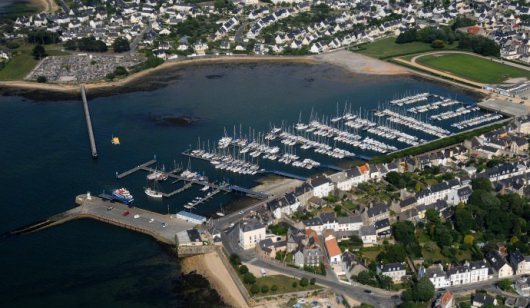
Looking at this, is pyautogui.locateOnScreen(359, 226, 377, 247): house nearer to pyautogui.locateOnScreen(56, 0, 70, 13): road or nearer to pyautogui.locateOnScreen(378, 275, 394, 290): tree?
pyautogui.locateOnScreen(378, 275, 394, 290): tree

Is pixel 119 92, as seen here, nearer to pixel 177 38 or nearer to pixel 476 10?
pixel 177 38

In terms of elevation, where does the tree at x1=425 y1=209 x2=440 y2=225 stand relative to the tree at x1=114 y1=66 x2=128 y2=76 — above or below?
below

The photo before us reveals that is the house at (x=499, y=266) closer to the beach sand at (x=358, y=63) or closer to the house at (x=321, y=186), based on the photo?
the house at (x=321, y=186)

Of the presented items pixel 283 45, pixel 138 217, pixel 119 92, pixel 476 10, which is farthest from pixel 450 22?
pixel 138 217

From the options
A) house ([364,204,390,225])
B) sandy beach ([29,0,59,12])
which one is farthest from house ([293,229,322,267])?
sandy beach ([29,0,59,12])

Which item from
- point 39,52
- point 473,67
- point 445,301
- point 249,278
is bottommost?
point 249,278

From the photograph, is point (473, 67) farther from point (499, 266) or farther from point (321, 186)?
point (499, 266)

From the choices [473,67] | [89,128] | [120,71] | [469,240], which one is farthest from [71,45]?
[469,240]
